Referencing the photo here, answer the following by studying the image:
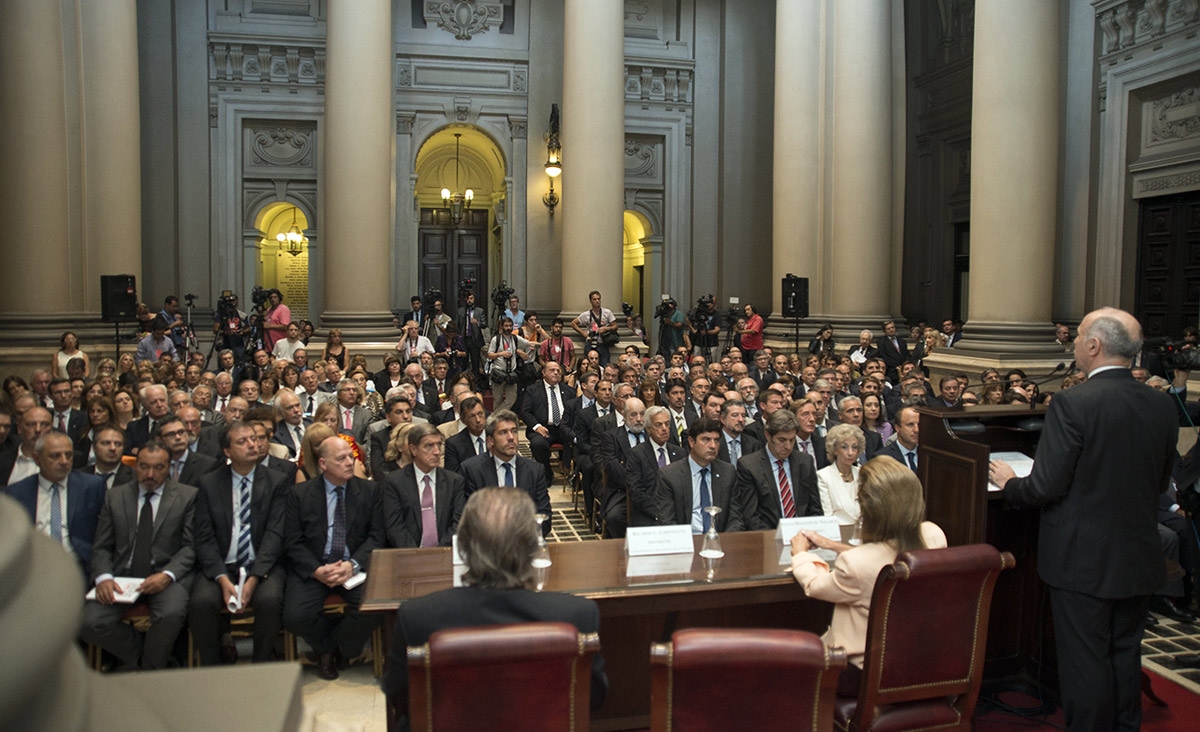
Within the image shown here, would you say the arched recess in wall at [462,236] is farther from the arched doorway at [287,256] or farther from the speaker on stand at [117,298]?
the speaker on stand at [117,298]

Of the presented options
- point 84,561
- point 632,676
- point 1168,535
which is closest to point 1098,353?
point 632,676

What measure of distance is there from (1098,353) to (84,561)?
5041 millimetres

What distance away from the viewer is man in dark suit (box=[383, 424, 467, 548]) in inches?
205

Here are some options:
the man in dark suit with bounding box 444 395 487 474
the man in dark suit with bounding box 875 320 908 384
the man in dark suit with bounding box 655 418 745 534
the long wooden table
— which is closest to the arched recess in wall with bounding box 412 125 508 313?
the man in dark suit with bounding box 875 320 908 384

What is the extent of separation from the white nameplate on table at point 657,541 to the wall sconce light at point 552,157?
13.5 m

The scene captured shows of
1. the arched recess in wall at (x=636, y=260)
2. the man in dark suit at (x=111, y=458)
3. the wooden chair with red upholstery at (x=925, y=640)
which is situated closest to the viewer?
the wooden chair with red upholstery at (x=925, y=640)

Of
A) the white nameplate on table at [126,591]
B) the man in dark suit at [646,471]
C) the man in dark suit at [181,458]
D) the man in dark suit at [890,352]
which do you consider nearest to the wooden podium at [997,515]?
the man in dark suit at [646,471]

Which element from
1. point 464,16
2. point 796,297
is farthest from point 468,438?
point 464,16

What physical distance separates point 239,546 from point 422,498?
105cm

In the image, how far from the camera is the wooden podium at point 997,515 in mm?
4012

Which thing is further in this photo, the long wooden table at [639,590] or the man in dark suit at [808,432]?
the man in dark suit at [808,432]

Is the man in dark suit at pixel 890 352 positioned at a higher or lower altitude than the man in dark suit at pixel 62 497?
higher

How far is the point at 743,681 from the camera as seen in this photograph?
235cm

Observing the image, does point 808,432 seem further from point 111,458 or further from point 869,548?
point 111,458
